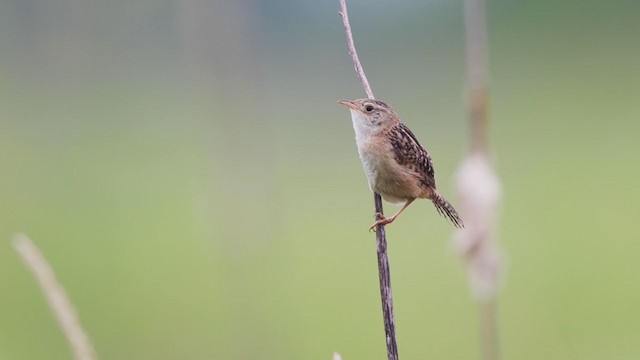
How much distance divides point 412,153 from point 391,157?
0.30ft

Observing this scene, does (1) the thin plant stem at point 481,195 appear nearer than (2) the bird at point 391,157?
Yes

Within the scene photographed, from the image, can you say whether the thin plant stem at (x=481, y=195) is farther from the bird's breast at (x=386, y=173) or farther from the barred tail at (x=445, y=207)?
the barred tail at (x=445, y=207)

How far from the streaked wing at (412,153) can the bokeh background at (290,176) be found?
445 mm

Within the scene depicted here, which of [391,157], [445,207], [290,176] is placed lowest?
[445,207]

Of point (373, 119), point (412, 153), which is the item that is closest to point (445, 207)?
point (412, 153)

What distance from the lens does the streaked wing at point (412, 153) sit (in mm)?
3029

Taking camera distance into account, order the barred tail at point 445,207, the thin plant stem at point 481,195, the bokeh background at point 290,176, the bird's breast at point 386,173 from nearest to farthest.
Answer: the thin plant stem at point 481,195
the bird's breast at point 386,173
the barred tail at point 445,207
the bokeh background at point 290,176

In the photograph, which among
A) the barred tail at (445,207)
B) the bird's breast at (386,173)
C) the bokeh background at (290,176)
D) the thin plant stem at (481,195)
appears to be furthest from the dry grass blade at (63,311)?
the barred tail at (445,207)

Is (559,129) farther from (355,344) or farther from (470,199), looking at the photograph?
(470,199)

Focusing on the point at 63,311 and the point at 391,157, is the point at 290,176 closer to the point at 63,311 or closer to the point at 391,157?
the point at 391,157

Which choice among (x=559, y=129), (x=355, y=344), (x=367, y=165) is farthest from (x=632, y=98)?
(x=367, y=165)

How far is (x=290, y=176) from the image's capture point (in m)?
18.9

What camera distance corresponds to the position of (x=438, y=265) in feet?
44.1

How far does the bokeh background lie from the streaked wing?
17.5 inches
